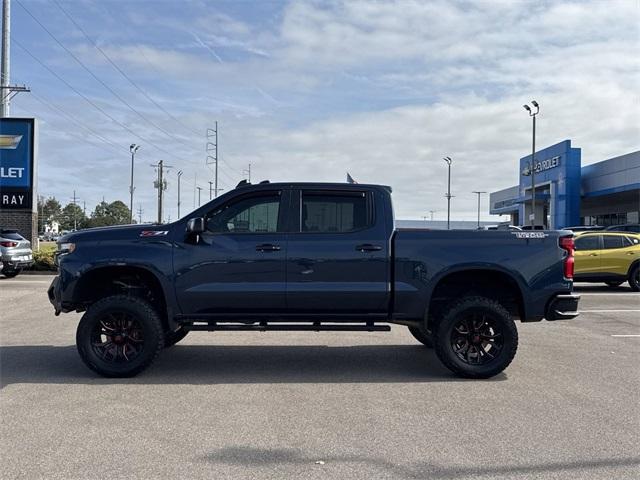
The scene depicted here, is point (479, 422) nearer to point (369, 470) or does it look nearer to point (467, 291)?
point (369, 470)

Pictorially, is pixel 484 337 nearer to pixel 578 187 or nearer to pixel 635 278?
pixel 635 278

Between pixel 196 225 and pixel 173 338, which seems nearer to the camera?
pixel 196 225

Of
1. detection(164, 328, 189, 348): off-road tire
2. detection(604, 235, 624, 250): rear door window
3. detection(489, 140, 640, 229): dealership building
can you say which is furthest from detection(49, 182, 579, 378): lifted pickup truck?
detection(489, 140, 640, 229): dealership building

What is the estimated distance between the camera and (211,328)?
6.64 meters

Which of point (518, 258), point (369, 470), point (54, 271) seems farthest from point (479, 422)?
point (54, 271)

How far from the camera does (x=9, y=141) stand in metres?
25.2

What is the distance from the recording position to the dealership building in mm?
43144

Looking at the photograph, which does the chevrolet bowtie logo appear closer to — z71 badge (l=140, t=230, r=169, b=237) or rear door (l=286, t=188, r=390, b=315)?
z71 badge (l=140, t=230, r=169, b=237)

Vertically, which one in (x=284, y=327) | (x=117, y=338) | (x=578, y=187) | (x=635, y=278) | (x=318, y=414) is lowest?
(x=318, y=414)

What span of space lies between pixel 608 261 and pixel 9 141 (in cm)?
2288

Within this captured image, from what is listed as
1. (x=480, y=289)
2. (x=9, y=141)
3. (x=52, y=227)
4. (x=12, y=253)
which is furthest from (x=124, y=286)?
(x=52, y=227)

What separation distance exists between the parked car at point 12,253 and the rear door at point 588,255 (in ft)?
53.3

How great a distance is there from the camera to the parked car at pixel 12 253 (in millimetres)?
18266

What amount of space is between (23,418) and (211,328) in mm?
2068
